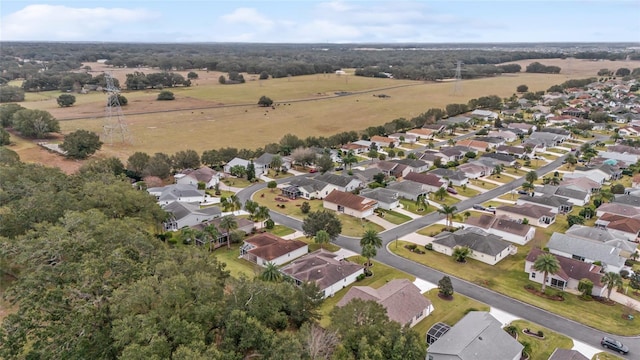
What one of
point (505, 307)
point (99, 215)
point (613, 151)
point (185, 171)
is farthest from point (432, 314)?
point (613, 151)

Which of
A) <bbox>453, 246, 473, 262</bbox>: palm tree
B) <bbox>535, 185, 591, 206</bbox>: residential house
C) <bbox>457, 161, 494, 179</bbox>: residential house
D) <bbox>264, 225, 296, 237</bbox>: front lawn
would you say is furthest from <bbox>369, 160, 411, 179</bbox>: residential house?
<bbox>453, 246, 473, 262</bbox>: palm tree

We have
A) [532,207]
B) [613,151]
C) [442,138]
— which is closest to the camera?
[532,207]

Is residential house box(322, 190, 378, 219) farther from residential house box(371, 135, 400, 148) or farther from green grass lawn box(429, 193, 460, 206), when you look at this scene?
residential house box(371, 135, 400, 148)

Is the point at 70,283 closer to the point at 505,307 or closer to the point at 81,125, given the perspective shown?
the point at 505,307

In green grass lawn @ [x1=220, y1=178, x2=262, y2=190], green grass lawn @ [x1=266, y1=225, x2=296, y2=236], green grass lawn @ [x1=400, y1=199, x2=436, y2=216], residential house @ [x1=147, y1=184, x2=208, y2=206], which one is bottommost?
green grass lawn @ [x1=266, y1=225, x2=296, y2=236]

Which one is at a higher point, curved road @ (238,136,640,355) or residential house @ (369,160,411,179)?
residential house @ (369,160,411,179)

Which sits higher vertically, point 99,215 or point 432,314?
point 99,215

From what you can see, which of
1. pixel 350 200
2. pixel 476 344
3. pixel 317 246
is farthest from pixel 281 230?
pixel 476 344

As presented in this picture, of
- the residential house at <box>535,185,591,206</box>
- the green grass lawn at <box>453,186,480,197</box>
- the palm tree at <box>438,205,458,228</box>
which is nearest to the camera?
the palm tree at <box>438,205,458,228</box>
